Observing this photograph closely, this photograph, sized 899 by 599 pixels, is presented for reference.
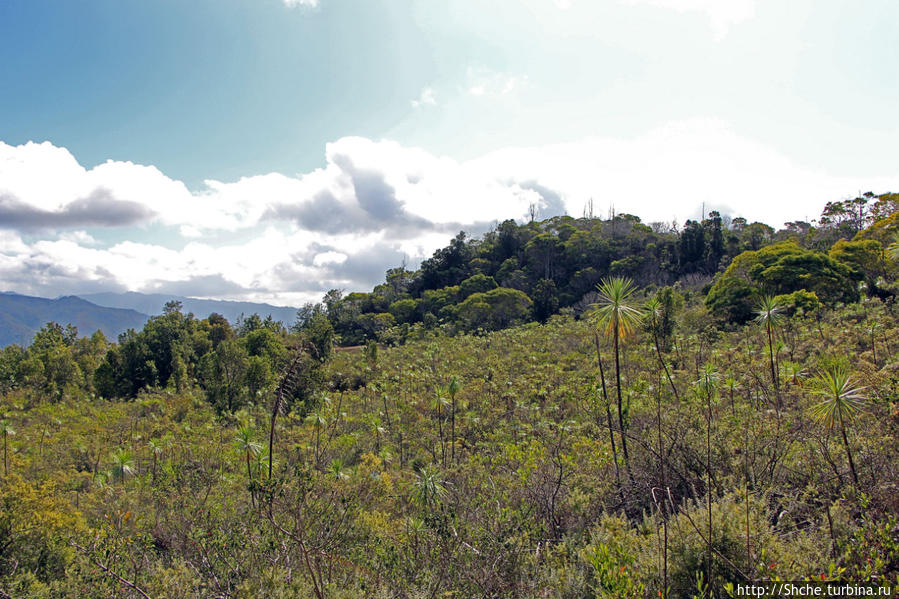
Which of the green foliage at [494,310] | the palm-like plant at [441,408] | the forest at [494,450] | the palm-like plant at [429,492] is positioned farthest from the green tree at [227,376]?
the green foliage at [494,310]

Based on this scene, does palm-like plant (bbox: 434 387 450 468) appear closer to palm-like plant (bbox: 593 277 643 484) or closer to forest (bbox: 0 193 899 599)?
forest (bbox: 0 193 899 599)

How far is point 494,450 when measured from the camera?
533 inches

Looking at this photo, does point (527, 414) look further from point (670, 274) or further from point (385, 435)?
point (670, 274)

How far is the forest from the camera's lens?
191 inches

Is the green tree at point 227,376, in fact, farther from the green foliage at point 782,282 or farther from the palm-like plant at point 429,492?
the green foliage at point 782,282

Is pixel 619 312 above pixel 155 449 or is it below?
above

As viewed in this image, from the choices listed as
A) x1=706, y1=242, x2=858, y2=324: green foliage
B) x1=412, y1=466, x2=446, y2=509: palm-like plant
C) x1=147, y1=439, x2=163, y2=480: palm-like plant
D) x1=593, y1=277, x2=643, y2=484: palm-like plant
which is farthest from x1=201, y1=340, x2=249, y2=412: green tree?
x1=706, y1=242, x2=858, y2=324: green foliage

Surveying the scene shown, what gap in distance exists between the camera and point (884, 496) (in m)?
5.32

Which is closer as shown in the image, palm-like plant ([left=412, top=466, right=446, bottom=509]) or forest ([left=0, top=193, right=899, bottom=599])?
forest ([left=0, top=193, right=899, bottom=599])

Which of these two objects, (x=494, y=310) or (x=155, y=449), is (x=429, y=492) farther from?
(x=494, y=310)

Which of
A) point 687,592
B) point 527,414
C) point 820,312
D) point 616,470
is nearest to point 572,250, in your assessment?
point 820,312

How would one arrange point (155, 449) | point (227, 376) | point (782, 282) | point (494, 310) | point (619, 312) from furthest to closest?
point (494, 310), point (227, 376), point (782, 282), point (155, 449), point (619, 312)

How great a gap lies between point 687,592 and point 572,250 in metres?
46.1

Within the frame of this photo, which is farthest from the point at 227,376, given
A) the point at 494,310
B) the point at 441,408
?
the point at 494,310
